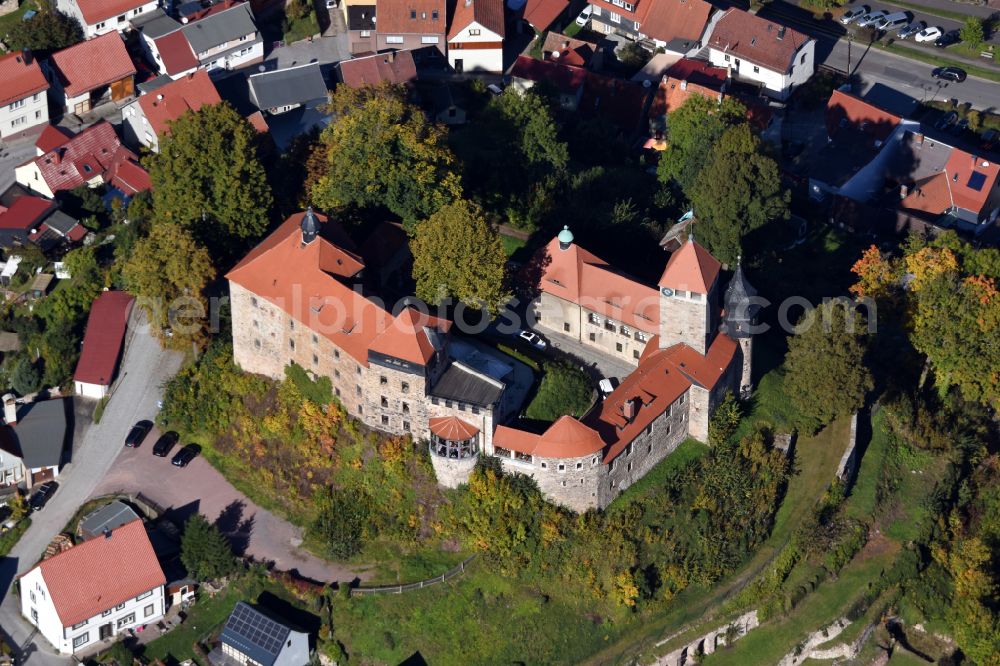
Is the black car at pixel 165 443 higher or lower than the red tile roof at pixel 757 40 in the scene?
lower

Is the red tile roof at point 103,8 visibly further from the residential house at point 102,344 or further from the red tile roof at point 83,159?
the residential house at point 102,344

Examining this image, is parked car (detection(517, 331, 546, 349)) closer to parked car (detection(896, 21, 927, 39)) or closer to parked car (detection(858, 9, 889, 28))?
parked car (detection(858, 9, 889, 28))

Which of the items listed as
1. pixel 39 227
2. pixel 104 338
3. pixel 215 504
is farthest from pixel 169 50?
pixel 215 504

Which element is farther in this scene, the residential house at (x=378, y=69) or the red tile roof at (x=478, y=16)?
the red tile roof at (x=478, y=16)

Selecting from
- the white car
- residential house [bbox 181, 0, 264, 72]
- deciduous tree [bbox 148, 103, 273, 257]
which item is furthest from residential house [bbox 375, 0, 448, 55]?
the white car

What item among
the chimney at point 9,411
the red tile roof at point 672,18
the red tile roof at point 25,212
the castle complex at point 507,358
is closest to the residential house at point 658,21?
the red tile roof at point 672,18

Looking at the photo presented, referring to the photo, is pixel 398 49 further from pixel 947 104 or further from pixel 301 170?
pixel 947 104
